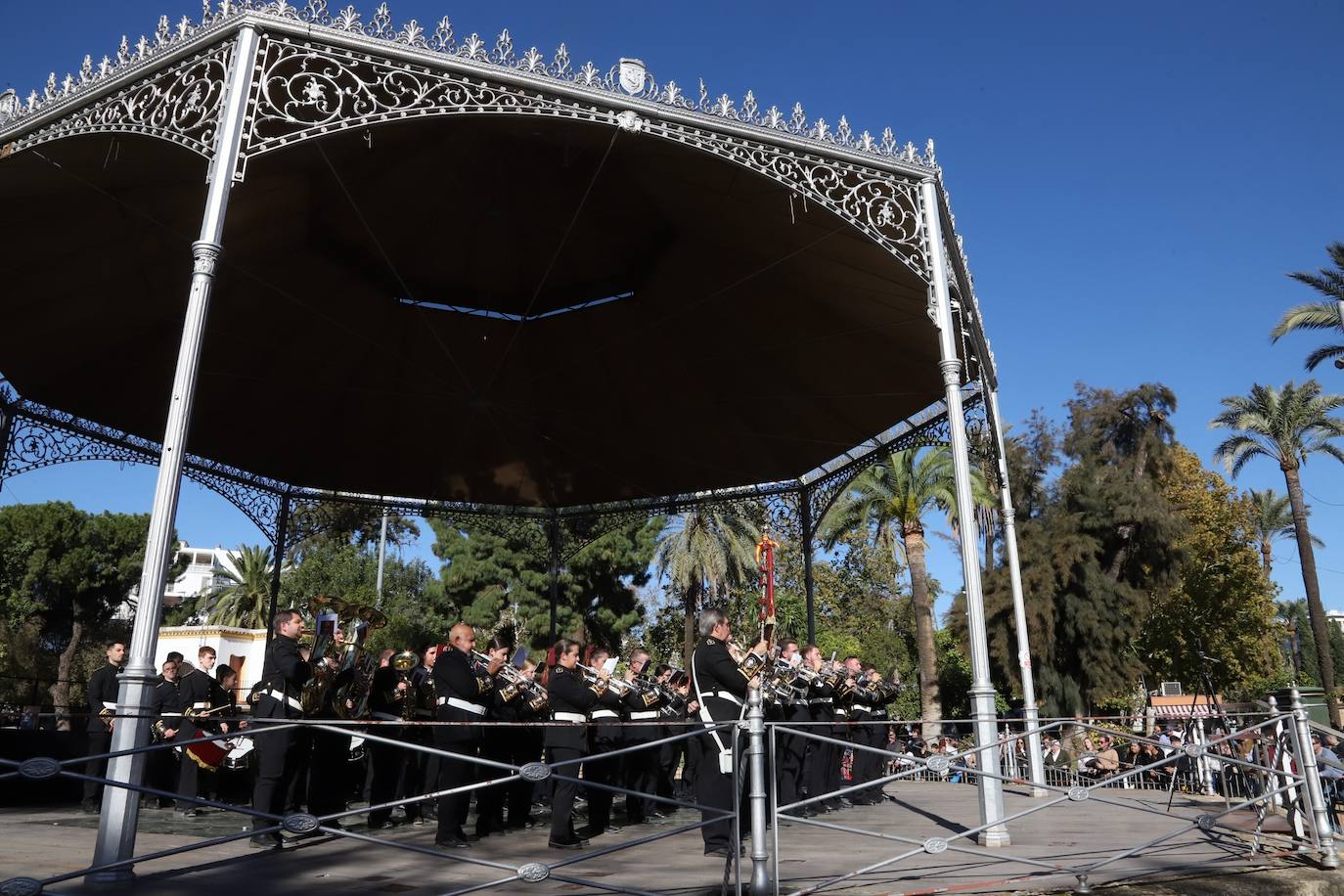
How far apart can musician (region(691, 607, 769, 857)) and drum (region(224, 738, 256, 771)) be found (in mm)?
5563

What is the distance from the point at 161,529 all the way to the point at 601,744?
6050 millimetres

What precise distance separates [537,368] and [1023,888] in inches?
486

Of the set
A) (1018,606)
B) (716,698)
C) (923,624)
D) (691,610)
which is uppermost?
(691,610)

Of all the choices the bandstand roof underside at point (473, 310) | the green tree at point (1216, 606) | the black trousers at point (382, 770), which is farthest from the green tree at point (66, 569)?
the green tree at point (1216, 606)

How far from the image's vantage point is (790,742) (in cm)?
1112

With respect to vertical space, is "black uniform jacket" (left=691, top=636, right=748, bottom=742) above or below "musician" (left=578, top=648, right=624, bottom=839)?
above

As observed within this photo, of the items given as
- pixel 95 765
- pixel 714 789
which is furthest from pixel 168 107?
pixel 714 789

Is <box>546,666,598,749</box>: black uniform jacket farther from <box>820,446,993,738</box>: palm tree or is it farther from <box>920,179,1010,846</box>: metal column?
<box>820,446,993,738</box>: palm tree

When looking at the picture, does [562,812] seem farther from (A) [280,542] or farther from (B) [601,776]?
(A) [280,542]

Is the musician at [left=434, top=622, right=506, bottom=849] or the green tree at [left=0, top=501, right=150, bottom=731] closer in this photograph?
the musician at [left=434, top=622, right=506, bottom=849]

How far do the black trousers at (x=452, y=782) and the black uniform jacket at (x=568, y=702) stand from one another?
→ 0.82 metres

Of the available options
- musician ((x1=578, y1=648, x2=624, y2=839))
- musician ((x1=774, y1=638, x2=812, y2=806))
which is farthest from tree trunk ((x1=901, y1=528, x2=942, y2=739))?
musician ((x1=578, y1=648, x2=624, y2=839))

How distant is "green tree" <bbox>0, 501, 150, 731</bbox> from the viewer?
137 feet

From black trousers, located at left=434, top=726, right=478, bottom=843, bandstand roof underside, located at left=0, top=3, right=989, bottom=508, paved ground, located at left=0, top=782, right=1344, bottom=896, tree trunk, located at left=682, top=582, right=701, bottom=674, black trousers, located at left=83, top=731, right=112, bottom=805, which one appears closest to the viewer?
paved ground, located at left=0, top=782, right=1344, bottom=896
